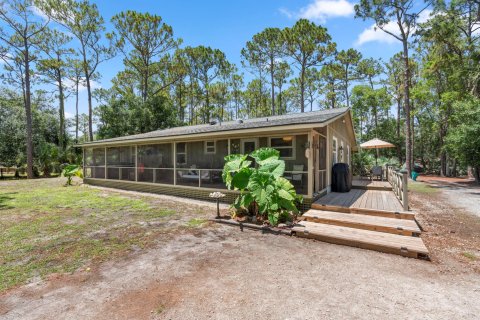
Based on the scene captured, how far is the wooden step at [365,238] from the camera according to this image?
4270 mm

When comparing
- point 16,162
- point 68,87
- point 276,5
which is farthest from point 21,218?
point 68,87

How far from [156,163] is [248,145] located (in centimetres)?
637

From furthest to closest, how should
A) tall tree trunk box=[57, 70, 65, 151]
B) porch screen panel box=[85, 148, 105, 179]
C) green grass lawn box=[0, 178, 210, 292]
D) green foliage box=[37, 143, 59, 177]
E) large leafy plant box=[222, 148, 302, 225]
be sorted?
tall tree trunk box=[57, 70, 65, 151]
green foliage box=[37, 143, 59, 177]
porch screen panel box=[85, 148, 105, 179]
large leafy plant box=[222, 148, 302, 225]
green grass lawn box=[0, 178, 210, 292]

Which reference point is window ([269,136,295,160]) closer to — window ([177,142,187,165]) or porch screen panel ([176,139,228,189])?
porch screen panel ([176,139,228,189])

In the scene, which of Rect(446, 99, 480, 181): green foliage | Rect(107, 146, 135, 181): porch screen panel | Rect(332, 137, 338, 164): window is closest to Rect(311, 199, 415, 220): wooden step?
Rect(332, 137, 338, 164): window

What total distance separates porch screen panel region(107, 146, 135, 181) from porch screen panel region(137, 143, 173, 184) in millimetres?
566

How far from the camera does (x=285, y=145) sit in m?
9.86

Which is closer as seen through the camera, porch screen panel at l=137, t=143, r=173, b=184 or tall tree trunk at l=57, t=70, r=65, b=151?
porch screen panel at l=137, t=143, r=173, b=184

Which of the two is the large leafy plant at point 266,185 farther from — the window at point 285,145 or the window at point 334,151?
the window at point 334,151

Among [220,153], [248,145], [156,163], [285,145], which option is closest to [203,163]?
[220,153]

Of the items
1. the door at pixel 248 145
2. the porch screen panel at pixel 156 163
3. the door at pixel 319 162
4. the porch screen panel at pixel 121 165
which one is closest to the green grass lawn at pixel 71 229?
the porch screen panel at pixel 156 163

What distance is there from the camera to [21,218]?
6.80m

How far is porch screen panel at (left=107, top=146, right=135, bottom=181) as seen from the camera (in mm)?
12908

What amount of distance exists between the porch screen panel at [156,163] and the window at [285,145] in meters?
5.19
